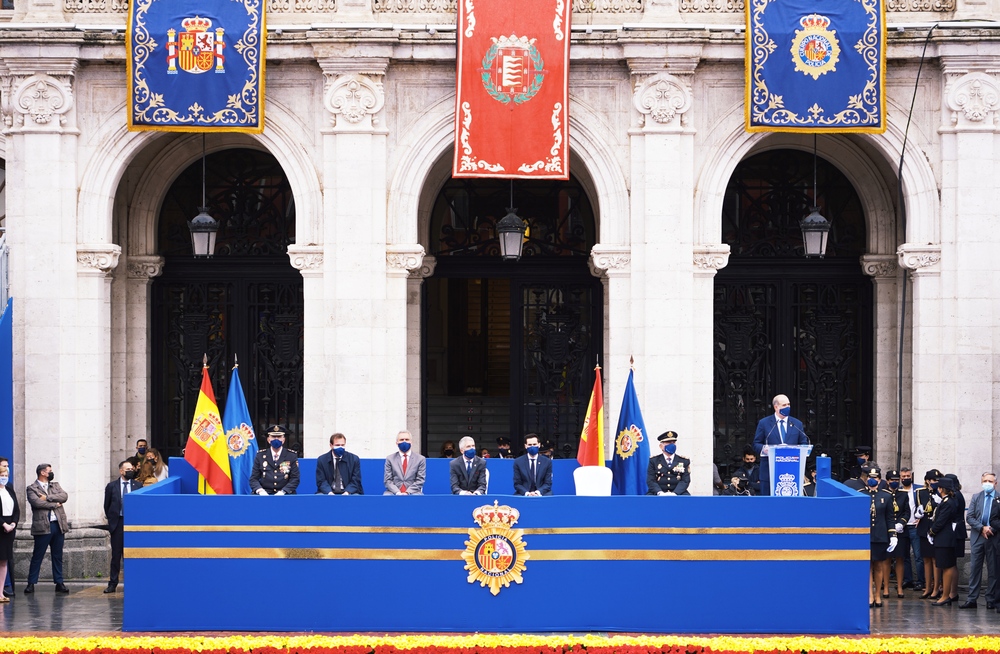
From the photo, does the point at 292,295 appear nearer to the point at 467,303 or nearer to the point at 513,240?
the point at 513,240

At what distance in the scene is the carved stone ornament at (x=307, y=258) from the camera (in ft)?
Answer: 65.7

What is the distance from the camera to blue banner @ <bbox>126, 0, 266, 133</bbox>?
770 inches

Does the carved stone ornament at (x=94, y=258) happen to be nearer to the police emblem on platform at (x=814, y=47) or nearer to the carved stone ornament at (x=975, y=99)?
the police emblem on platform at (x=814, y=47)

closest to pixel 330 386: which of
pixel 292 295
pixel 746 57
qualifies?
pixel 292 295

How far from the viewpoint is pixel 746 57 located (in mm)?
19531

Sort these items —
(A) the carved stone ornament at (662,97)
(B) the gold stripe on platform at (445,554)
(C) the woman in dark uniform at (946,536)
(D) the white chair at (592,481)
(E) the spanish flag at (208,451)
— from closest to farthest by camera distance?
(B) the gold stripe on platform at (445,554)
(D) the white chair at (592,481)
(E) the spanish flag at (208,451)
(C) the woman in dark uniform at (946,536)
(A) the carved stone ornament at (662,97)

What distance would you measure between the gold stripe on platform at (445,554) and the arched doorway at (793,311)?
7811mm

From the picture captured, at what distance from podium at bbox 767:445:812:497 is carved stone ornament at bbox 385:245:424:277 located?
642 centimetres

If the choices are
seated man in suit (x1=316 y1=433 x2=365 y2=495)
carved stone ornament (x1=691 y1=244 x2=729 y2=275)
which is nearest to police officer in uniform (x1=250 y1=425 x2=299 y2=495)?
seated man in suit (x1=316 y1=433 x2=365 y2=495)

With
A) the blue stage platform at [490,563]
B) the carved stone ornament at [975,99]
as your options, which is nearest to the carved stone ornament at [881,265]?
the carved stone ornament at [975,99]

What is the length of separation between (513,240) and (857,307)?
636cm

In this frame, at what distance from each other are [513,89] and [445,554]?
7835 mm

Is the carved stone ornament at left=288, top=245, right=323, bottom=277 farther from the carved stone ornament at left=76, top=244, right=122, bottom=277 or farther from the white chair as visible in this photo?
the white chair

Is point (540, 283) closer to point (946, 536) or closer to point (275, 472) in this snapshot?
point (275, 472)
